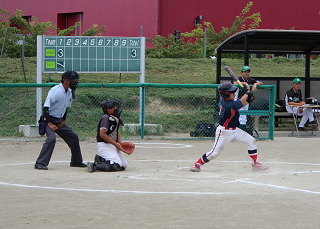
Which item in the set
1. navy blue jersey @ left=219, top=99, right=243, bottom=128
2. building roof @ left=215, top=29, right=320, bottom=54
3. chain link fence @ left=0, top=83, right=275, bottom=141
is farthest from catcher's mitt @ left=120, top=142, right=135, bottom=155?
building roof @ left=215, top=29, right=320, bottom=54

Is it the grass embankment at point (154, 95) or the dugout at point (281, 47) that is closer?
the dugout at point (281, 47)

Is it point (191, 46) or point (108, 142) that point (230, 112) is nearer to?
point (108, 142)

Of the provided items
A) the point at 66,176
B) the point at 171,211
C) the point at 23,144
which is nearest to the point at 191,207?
the point at 171,211

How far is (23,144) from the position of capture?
10.9m

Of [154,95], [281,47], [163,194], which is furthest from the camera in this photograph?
[154,95]

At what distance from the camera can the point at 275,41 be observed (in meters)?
14.4

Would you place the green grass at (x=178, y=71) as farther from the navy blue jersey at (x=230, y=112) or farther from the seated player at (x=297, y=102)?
the navy blue jersey at (x=230, y=112)

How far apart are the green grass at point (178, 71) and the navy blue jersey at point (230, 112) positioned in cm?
1291

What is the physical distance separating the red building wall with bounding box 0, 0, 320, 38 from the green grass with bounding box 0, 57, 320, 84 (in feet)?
27.2

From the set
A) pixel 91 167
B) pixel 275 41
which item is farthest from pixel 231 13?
pixel 91 167

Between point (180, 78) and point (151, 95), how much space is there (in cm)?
430

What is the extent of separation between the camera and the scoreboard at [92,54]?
1275 centimetres

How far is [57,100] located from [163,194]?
3.04m

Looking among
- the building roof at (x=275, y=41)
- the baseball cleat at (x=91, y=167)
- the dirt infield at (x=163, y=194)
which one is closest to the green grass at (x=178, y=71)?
the building roof at (x=275, y=41)
